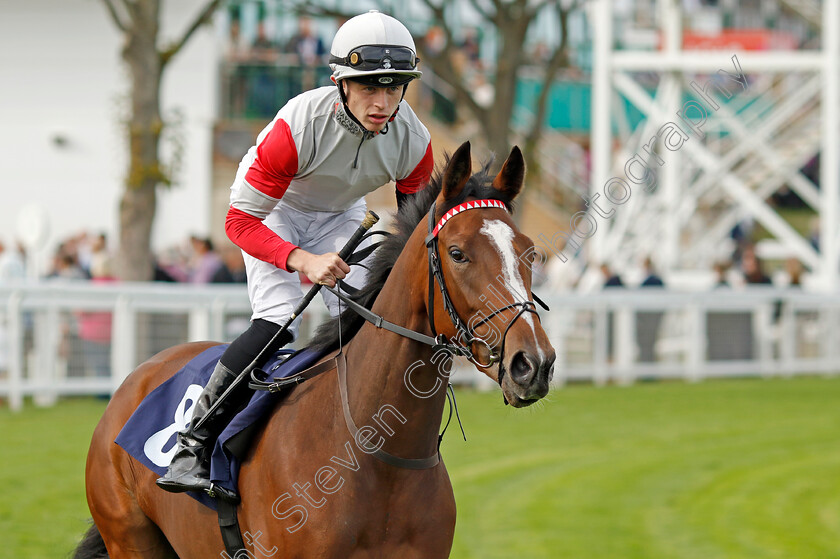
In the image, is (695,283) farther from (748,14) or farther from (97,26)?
(97,26)

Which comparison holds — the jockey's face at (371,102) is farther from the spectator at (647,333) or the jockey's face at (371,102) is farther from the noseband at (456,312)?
the spectator at (647,333)

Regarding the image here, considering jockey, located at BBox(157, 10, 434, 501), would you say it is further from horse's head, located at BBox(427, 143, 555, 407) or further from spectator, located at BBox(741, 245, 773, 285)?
spectator, located at BBox(741, 245, 773, 285)

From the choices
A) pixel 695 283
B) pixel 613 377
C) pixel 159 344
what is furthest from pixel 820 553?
pixel 695 283

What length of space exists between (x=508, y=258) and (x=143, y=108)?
32.4 ft

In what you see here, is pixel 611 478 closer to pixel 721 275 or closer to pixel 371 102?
pixel 371 102

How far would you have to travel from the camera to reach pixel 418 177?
3852 millimetres

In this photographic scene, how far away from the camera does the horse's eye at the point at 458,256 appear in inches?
118

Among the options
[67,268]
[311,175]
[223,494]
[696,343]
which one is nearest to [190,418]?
[223,494]

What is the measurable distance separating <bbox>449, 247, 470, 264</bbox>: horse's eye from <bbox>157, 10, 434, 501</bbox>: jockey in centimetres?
46

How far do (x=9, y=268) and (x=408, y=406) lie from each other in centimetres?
1060

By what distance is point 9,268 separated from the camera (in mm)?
12695

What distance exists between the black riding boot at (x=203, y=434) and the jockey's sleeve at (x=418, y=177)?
2.90 ft

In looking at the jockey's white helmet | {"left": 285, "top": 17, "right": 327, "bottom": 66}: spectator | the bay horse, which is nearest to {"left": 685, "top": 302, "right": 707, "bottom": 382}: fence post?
{"left": 285, "top": 17, "right": 327, "bottom": 66}: spectator

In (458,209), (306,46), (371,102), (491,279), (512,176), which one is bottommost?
(491,279)
